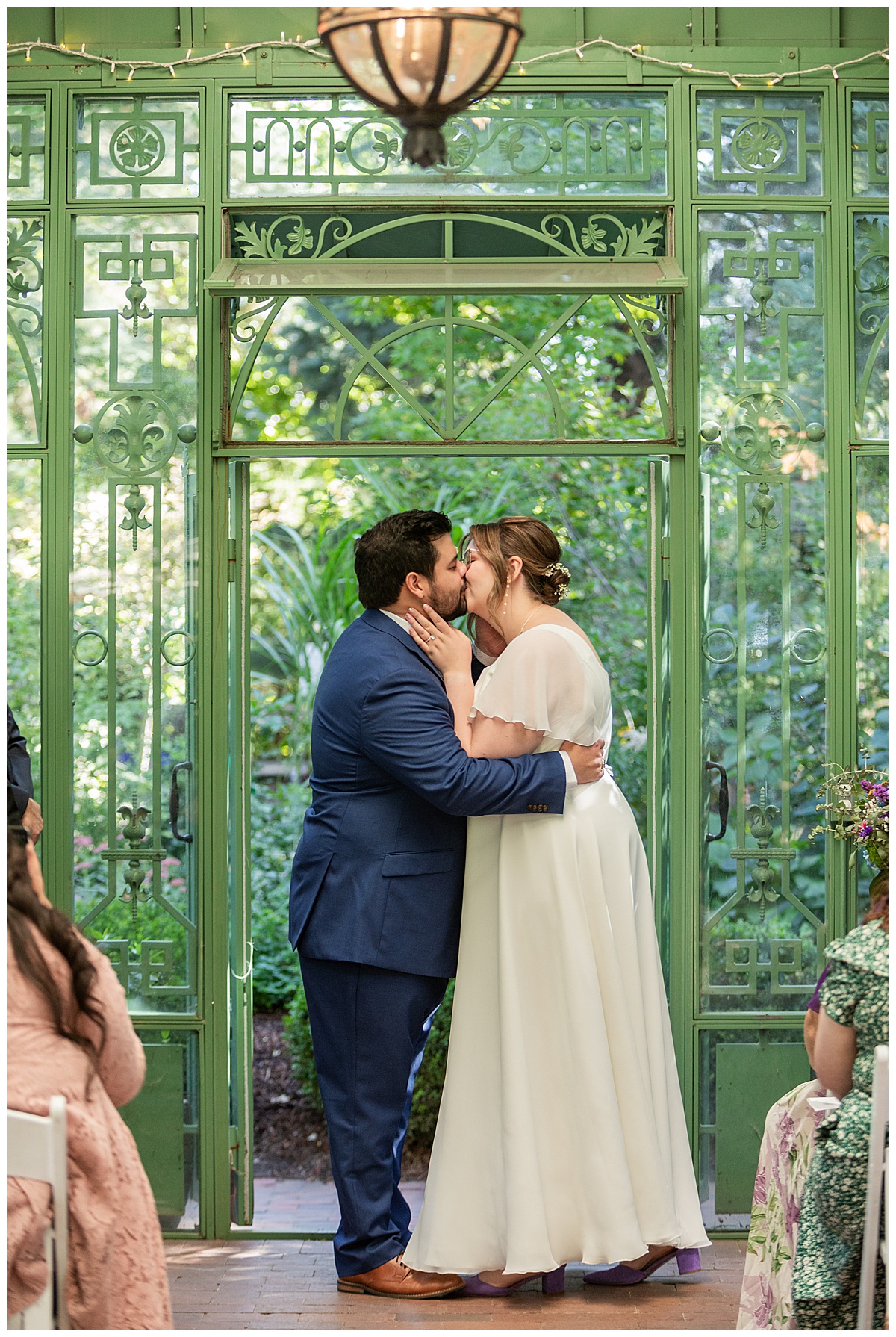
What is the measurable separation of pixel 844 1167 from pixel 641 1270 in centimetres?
121

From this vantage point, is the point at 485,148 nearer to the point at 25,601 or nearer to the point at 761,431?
the point at 761,431

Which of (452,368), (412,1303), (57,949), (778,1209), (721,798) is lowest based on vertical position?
(412,1303)

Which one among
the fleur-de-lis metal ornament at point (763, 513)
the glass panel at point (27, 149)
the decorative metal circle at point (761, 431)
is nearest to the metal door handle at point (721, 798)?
the fleur-de-lis metal ornament at point (763, 513)

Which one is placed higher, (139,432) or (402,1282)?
(139,432)

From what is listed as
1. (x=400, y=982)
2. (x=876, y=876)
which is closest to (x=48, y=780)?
(x=400, y=982)

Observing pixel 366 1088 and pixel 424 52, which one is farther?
pixel 366 1088

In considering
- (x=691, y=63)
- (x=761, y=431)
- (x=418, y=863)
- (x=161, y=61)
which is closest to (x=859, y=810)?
(x=761, y=431)

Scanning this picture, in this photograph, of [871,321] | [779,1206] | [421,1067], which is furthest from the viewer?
[421,1067]

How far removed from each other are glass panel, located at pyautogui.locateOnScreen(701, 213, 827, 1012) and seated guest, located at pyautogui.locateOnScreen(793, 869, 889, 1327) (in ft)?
4.33

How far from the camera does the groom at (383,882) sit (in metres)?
3.35

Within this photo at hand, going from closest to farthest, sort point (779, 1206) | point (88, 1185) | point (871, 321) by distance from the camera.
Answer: point (88, 1185) < point (779, 1206) < point (871, 321)

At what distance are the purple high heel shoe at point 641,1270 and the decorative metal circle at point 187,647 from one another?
2.04 metres

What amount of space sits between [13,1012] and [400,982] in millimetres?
1358

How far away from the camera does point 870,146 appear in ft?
12.5
